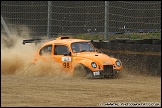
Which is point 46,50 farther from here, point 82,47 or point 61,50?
point 82,47

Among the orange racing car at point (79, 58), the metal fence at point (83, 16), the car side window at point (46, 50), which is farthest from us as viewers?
the metal fence at point (83, 16)

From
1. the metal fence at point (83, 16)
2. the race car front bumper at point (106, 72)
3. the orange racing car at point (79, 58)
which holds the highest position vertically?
the metal fence at point (83, 16)

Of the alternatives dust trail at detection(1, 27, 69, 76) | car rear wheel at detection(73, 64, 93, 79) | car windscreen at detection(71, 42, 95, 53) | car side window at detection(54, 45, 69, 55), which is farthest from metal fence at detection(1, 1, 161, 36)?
car rear wheel at detection(73, 64, 93, 79)

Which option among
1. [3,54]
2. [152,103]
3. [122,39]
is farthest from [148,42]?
[152,103]

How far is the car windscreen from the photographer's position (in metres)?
15.4

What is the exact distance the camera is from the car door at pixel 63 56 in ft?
48.7

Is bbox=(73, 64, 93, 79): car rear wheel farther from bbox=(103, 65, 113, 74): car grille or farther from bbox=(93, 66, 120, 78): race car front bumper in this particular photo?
bbox=(103, 65, 113, 74): car grille

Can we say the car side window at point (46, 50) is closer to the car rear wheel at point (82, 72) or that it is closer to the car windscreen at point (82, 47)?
the car windscreen at point (82, 47)

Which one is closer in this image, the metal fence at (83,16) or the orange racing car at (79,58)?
the orange racing car at (79,58)

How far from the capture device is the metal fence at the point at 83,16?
16.8 m

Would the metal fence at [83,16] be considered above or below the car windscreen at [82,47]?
above

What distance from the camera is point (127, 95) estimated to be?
999cm

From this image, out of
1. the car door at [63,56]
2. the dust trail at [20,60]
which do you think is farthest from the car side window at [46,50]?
the dust trail at [20,60]

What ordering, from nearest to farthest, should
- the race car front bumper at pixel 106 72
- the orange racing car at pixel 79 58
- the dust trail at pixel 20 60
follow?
the race car front bumper at pixel 106 72 < the orange racing car at pixel 79 58 < the dust trail at pixel 20 60
